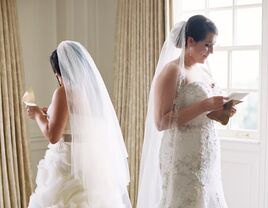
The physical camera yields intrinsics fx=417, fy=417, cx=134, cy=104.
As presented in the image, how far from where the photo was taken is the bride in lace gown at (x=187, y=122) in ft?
7.05

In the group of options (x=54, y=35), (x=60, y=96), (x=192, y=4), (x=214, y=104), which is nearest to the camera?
(x=214, y=104)

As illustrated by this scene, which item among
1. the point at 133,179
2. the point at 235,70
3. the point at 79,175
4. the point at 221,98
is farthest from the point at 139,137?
the point at 221,98

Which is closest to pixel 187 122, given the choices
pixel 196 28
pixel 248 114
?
pixel 196 28

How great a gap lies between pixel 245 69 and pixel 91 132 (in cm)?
155

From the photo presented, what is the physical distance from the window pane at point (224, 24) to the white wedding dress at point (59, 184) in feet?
5.44

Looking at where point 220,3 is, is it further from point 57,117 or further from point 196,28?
point 57,117

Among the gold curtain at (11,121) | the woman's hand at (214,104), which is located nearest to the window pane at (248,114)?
the woman's hand at (214,104)

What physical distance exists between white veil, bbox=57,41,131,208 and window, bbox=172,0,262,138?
116 cm

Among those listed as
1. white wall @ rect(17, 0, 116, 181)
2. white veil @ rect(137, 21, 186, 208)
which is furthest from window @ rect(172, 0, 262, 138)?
white veil @ rect(137, 21, 186, 208)

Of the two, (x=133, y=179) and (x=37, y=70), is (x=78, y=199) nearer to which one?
(x=133, y=179)

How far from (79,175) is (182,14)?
182 centimetres

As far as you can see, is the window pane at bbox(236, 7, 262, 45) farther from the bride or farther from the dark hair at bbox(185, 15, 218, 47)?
the bride

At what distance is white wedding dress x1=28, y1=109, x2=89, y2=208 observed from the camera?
91.9 inches

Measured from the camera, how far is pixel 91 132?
2.43 metres
